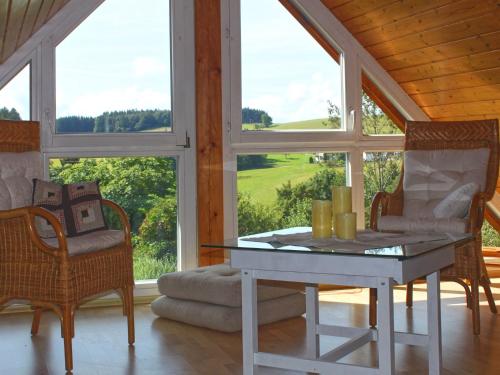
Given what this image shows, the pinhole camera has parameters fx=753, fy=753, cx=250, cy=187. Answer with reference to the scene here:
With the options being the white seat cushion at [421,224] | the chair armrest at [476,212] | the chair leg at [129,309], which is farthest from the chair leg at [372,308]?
the chair leg at [129,309]

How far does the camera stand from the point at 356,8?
5047 mm

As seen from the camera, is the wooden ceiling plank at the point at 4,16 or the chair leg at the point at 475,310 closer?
the wooden ceiling plank at the point at 4,16

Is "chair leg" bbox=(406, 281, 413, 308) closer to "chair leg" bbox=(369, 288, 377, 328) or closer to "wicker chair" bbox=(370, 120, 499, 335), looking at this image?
"wicker chair" bbox=(370, 120, 499, 335)

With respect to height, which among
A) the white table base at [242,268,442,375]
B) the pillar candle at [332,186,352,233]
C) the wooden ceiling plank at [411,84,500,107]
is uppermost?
the wooden ceiling plank at [411,84,500,107]

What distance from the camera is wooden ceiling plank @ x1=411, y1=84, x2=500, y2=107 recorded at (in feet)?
15.8

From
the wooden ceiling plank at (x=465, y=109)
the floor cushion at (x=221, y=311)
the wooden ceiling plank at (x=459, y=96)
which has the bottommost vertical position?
the floor cushion at (x=221, y=311)

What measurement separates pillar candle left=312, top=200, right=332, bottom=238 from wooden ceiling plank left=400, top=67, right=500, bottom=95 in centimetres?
213

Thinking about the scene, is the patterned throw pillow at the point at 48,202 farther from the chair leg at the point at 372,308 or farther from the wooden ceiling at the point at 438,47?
the wooden ceiling at the point at 438,47

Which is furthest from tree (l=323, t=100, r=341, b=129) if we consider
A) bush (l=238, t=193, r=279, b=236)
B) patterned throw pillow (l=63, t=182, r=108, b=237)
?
patterned throw pillow (l=63, t=182, r=108, b=237)

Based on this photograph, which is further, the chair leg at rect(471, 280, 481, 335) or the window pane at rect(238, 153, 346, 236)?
the window pane at rect(238, 153, 346, 236)

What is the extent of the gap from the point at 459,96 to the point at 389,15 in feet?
2.42

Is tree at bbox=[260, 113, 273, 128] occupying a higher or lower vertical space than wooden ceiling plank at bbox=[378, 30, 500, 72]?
lower

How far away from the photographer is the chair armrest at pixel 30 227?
3111 mm

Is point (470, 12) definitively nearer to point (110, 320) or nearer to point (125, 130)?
point (125, 130)
